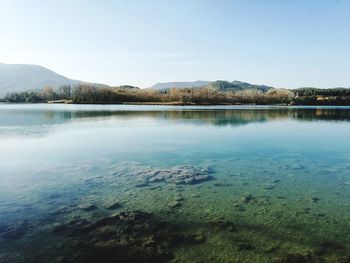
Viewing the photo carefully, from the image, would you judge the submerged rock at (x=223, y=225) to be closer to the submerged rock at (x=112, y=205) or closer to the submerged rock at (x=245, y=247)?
the submerged rock at (x=245, y=247)

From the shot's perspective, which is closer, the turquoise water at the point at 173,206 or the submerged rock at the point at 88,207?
the turquoise water at the point at 173,206

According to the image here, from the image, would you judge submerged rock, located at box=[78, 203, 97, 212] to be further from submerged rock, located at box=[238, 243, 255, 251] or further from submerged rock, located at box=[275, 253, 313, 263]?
submerged rock, located at box=[275, 253, 313, 263]

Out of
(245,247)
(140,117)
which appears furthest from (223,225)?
(140,117)

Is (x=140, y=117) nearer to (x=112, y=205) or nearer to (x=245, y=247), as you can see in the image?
(x=112, y=205)

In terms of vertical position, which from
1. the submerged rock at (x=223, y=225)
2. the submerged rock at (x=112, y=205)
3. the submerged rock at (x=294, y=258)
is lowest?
the submerged rock at (x=294, y=258)

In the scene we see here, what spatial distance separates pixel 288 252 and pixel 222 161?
10.3m

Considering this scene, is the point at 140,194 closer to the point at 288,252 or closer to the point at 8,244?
the point at 8,244

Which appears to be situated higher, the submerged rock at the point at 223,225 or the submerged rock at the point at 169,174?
the submerged rock at the point at 169,174

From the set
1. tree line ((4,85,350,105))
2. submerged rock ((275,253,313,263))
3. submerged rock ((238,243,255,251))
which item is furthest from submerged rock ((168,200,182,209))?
tree line ((4,85,350,105))

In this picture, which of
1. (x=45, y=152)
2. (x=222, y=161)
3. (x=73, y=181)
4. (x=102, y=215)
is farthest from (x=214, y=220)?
(x=45, y=152)

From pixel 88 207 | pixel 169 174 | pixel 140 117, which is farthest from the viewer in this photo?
pixel 140 117

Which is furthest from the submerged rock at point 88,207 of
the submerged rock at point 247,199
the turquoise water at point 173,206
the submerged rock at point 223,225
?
the submerged rock at point 247,199

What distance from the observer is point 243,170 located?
49.2 ft

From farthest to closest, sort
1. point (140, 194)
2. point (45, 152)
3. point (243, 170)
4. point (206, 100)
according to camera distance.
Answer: point (206, 100), point (45, 152), point (243, 170), point (140, 194)
